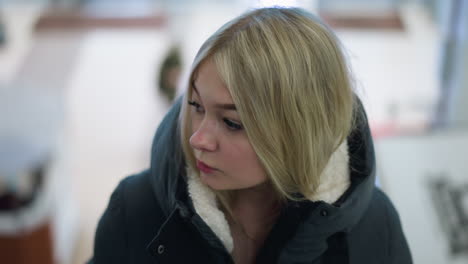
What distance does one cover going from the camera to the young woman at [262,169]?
914 mm

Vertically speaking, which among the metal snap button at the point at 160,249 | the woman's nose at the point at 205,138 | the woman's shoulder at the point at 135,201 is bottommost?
the metal snap button at the point at 160,249

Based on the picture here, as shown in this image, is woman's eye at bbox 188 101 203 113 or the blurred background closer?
woman's eye at bbox 188 101 203 113

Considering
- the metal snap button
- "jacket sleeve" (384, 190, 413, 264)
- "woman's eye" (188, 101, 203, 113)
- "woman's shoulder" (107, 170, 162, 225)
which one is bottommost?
"jacket sleeve" (384, 190, 413, 264)

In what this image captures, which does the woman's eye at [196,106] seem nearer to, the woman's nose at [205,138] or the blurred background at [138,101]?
the woman's nose at [205,138]

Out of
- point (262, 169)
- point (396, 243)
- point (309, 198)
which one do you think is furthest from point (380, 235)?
point (262, 169)

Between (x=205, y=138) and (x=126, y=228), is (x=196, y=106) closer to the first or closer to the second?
(x=205, y=138)

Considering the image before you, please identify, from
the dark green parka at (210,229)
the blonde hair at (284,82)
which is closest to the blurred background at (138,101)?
the blonde hair at (284,82)

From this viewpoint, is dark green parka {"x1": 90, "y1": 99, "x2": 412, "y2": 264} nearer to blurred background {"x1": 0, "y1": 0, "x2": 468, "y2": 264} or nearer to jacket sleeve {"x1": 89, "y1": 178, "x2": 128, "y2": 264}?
jacket sleeve {"x1": 89, "y1": 178, "x2": 128, "y2": 264}

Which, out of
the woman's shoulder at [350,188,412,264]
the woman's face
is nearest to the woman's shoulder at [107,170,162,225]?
the woman's face

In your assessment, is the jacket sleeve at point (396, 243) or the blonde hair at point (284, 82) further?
the jacket sleeve at point (396, 243)

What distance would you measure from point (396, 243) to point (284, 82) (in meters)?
0.38

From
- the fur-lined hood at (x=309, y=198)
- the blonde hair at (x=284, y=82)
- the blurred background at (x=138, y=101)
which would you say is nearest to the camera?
the blonde hair at (x=284, y=82)

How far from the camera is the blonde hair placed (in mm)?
901

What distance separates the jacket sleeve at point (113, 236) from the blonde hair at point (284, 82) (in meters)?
0.23
